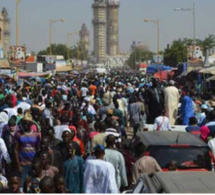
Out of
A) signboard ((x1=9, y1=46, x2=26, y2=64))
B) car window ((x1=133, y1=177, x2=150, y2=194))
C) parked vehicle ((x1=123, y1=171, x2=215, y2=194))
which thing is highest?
signboard ((x1=9, y1=46, x2=26, y2=64))

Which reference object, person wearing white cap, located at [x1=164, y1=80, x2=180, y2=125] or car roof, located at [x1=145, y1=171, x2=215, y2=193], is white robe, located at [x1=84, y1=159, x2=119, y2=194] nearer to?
car roof, located at [x1=145, y1=171, x2=215, y2=193]

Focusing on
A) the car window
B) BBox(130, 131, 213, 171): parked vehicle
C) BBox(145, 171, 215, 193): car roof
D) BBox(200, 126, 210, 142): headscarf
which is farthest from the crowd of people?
BBox(145, 171, 215, 193): car roof

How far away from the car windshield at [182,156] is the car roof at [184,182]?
3.56 m

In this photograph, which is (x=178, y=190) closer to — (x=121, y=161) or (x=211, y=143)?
(x=121, y=161)

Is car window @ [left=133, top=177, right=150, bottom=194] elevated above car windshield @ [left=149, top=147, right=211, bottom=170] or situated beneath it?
elevated above

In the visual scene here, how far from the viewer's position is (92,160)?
9320mm

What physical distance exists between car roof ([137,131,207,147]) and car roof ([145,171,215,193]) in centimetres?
372

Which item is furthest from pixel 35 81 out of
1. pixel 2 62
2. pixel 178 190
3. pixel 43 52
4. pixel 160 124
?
pixel 43 52

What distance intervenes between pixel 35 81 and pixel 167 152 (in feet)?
118

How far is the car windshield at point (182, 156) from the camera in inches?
415

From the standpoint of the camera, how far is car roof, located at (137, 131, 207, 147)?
10.7 metres

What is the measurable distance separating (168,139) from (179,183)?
4736 millimetres

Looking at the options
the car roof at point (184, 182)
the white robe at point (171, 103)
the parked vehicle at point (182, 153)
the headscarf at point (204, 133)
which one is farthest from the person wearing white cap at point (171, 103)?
the car roof at point (184, 182)

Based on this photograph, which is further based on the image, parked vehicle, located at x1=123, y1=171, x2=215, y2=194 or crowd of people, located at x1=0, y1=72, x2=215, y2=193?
crowd of people, located at x1=0, y1=72, x2=215, y2=193
